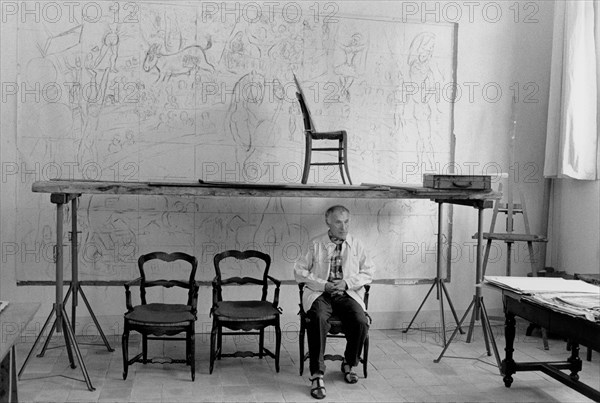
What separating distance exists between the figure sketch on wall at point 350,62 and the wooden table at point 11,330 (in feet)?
11.8

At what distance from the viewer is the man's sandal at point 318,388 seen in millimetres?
4414

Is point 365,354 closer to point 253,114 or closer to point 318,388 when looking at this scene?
point 318,388

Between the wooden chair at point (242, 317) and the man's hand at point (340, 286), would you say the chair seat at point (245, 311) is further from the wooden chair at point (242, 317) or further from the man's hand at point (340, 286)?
the man's hand at point (340, 286)

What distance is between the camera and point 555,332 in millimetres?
4008

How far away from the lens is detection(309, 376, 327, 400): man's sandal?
14.5 feet

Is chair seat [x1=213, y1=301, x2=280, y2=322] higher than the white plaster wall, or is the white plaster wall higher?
the white plaster wall

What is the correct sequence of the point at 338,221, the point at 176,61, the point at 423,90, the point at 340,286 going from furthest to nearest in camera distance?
the point at 423,90
the point at 176,61
the point at 338,221
the point at 340,286

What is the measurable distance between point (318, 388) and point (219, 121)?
2.45m

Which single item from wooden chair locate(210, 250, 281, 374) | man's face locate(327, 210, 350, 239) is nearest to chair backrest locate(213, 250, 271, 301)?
wooden chair locate(210, 250, 281, 374)

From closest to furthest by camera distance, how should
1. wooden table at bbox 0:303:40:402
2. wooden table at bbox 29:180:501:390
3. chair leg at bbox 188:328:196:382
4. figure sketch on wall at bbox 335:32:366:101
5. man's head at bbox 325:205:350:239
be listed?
wooden table at bbox 0:303:40:402
wooden table at bbox 29:180:501:390
chair leg at bbox 188:328:196:382
man's head at bbox 325:205:350:239
figure sketch on wall at bbox 335:32:366:101

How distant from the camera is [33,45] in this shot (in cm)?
553

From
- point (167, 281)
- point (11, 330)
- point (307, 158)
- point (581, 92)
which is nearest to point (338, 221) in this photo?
point (307, 158)

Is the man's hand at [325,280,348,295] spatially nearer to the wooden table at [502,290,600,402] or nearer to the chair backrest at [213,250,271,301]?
the chair backrest at [213,250,271,301]

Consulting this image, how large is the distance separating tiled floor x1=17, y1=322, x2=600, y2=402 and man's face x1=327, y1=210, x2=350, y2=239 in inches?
38.7
